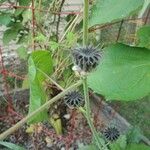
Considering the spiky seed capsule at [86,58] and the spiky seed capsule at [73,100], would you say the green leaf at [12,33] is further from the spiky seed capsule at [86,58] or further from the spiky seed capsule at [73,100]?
the spiky seed capsule at [86,58]

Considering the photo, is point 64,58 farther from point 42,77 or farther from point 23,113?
point 42,77

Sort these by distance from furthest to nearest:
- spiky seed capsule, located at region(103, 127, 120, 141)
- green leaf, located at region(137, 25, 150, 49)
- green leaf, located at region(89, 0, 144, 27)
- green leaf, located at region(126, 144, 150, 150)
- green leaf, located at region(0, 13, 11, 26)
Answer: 1. green leaf, located at region(0, 13, 11, 26)
2. spiky seed capsule, located at region(103, 127, 120, 141)
3. green leaf, located at region(126, 144, 150, 150)
4. green leaf, located at region(137, 25, 150, 49)
5. green leaf, located at region(89, 0, 144, 27)

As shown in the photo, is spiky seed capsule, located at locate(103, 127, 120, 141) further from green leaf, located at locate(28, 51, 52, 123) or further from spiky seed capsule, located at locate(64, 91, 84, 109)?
green leaf, located at locate(28, 51, 52, 123)

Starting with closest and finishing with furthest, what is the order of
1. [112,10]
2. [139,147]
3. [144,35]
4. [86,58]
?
[86,58]
[112,10]
[144,35]
[139,147]

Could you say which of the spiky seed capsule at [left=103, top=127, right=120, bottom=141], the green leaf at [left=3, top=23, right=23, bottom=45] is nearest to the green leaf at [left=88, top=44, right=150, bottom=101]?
the spiky seed capsule at [left=103, top=127, right=120, bottom=141]

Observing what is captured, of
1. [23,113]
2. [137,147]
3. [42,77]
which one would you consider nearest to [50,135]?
[23,113]

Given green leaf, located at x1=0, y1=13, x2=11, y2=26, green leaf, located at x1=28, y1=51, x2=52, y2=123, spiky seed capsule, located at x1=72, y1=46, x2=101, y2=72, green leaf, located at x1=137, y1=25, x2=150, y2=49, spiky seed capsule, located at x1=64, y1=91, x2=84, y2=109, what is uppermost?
spiky seed capsule, located at x1=72, y1=46, x2=101, y2=72

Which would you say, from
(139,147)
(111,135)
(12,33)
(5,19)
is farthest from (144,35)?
(12,33)

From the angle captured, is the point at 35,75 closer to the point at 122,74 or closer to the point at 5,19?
the point at 122,74
